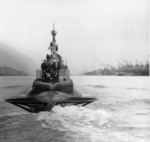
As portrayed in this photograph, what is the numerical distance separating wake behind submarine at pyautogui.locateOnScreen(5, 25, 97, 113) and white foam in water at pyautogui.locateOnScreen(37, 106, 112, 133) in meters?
0.21

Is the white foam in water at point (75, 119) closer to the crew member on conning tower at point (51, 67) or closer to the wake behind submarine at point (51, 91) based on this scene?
the wake behind submarine at point (51, 91)

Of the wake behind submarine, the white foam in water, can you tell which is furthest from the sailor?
the white foam in water

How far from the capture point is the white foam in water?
6295 millimetres

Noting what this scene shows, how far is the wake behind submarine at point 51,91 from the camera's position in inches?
283

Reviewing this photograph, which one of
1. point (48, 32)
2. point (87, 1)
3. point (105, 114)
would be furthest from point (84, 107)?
point (87, 1)

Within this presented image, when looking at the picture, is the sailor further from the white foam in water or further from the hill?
the white foam in water

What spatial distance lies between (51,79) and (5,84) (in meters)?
2.26

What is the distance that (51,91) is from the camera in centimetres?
835

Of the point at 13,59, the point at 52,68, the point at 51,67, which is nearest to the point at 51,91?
the point at 51,67

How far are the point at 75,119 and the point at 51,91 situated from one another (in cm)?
201

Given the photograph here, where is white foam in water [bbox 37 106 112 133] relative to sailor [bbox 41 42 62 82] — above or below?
below

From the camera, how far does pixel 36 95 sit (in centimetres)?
809

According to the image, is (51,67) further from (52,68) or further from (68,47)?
(68,47)

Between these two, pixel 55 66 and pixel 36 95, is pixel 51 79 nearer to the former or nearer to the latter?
pixel 55 66
